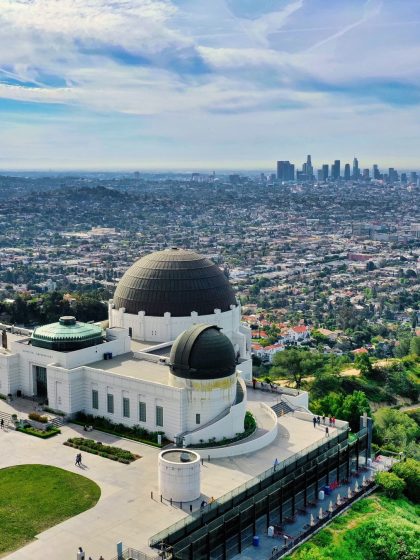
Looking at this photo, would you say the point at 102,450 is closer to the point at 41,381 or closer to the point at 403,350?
the point at 41,381

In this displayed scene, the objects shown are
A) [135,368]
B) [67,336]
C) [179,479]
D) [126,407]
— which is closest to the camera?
[179,479]

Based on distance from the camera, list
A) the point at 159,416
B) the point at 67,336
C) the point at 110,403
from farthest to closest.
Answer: the point at 67,336 → the point at 110,403 → the point at 159,416

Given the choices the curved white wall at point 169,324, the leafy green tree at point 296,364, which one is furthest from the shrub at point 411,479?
the leafy green tree at point 296,364

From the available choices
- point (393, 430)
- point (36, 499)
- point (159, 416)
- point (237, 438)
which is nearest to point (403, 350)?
point (393, 430)

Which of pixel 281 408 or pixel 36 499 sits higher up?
pixel 36 499

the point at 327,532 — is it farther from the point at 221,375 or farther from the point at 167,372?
the point at 167,372

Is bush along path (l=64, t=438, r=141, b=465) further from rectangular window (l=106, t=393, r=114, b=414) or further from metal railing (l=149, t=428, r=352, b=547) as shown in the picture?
metal railing (l=149, t=428, r=352, b=547)
